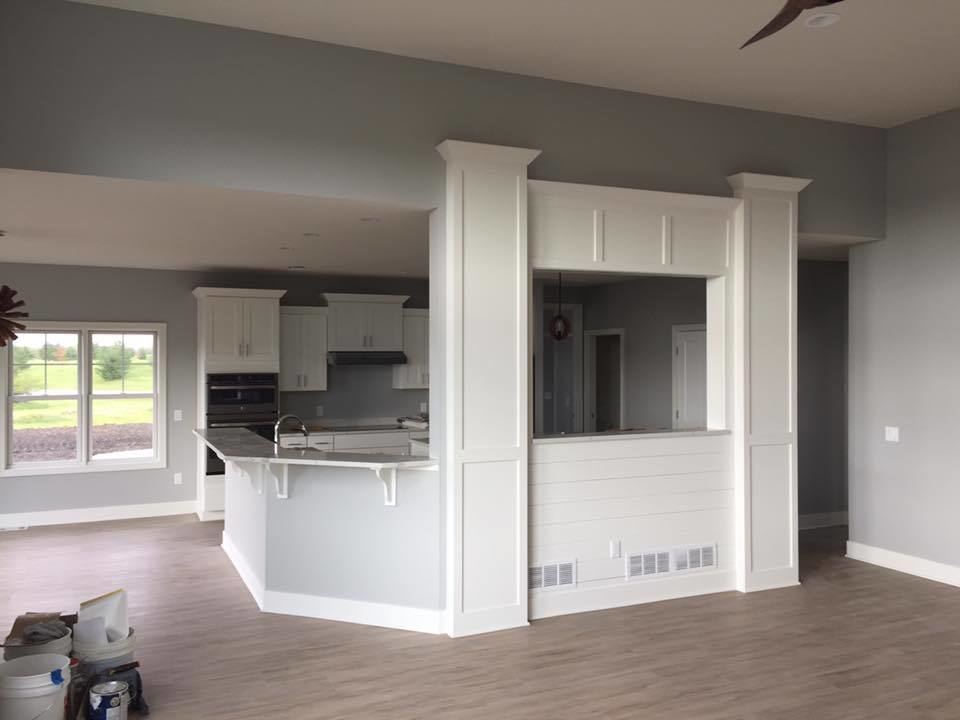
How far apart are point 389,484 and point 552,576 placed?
112 cm

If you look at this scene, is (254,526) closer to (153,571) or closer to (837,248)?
(153,571)

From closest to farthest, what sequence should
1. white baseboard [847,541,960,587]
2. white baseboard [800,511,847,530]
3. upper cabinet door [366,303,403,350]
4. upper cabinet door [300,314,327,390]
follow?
white baseboard [847,541,960,587], white baseboard [800,511,847,530], upper cabinet door [300,314,327,390], upper cabinet door [366,303,403,350]

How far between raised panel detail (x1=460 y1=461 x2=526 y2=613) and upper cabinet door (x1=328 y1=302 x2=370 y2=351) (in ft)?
14.3

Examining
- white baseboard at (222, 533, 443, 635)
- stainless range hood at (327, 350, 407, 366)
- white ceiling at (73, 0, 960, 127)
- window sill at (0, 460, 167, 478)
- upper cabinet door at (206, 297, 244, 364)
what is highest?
white ceiling at (73, 0, 960, 127)

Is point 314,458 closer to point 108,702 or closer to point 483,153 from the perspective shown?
point 108,702

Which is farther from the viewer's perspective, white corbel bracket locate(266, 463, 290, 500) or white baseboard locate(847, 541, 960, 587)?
white baseboard locate(847, 541, 960, 587)

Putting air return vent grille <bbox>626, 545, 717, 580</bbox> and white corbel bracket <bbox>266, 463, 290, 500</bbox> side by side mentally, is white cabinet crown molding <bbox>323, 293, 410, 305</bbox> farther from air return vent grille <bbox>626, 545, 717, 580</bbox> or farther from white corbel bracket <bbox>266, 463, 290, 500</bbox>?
air return vent grille <bbox>626, 545, 717, 580</bbox>

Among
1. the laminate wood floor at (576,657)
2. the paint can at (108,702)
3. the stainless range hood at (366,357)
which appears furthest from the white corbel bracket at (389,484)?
the stainless range hood at (366,357)

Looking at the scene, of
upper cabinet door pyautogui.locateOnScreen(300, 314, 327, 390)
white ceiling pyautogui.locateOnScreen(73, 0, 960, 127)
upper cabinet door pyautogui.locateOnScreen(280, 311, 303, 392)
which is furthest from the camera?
upper cabinet door pyautogui.locateOnScreen(300, 314, 327, 390)

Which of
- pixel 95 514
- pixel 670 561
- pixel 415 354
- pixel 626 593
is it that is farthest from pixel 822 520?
pixel 95 514

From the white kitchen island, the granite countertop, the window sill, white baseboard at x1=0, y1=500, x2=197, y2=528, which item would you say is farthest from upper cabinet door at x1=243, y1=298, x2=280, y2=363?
the white kitchen island

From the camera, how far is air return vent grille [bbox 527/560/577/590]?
458 cm

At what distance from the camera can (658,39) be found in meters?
4.06

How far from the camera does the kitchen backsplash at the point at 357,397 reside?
28.1ft
